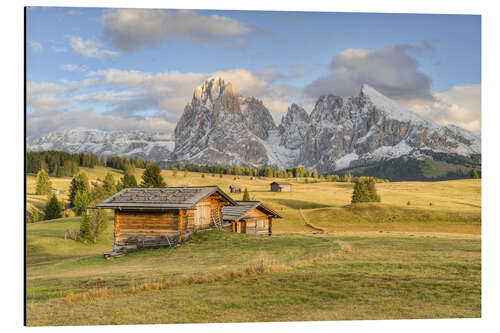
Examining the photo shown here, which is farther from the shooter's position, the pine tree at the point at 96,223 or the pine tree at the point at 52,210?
the pine tree at the point at 52,210

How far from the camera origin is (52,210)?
58.3 metres

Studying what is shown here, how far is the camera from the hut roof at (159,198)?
25.6 meters

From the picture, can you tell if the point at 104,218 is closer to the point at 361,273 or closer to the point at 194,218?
the point at 194,218

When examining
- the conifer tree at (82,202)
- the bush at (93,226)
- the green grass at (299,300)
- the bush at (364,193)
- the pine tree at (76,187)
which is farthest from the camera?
the pine tree at (76,187)

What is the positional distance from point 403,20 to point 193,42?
10.7 metres

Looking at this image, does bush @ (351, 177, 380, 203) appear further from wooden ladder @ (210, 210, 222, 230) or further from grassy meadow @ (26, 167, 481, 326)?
wooden ladder @ (210, 210, 222, 230)

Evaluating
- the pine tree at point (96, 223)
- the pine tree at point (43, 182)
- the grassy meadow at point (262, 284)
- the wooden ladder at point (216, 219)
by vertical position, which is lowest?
the pine tree at point (96, 223)

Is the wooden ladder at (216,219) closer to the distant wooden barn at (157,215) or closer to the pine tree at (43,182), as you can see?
the distant wooden barn at (157,215)

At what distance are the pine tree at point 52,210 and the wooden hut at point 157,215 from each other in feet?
118

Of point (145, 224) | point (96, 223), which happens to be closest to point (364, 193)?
point (96, 223)

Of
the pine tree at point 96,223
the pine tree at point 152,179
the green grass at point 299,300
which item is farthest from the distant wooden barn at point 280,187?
the green grass at point 299,300

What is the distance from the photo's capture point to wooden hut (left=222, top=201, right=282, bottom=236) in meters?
31.9

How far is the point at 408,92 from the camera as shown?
2911 centimetres
